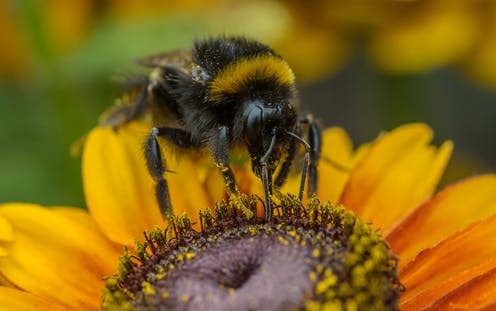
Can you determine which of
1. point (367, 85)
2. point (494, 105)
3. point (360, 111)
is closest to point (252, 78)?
point (367, 85)

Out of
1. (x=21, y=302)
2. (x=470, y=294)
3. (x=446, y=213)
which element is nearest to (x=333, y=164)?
(x=446, y=213)

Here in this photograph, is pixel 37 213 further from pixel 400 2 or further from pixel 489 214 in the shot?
pixel 400 2

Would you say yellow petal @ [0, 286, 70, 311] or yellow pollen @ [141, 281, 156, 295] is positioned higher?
yellow petal @ [0, 286, 70, 311]

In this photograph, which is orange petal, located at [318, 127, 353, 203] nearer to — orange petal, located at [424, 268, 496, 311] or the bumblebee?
the bumblebee

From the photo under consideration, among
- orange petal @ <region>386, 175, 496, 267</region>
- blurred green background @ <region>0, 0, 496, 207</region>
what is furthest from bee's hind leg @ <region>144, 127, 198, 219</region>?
blurred green background @ <region>0, 0, 496, 207</region>

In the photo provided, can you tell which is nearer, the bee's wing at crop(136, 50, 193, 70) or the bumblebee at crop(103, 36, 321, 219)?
the bumblebee at crop(103, 36, 321, 219)

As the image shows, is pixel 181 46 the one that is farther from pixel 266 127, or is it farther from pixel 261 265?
pixel 261 265

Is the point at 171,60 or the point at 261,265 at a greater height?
the point at 171,60

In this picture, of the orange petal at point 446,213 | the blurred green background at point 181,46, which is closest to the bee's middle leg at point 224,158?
the orange petal at point 446,213
